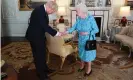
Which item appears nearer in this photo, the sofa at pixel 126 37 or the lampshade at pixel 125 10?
the sofa at pixel 126 37

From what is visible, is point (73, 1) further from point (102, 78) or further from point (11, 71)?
point (11, 71)

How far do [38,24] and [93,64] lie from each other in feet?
6.33

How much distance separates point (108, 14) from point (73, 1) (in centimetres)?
136

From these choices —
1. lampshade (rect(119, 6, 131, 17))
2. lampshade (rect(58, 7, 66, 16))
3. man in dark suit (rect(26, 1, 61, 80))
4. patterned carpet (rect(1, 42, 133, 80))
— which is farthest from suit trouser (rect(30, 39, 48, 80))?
lampshade (rect(119, 6, 131, 17))

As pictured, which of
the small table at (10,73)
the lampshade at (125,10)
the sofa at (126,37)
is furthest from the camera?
the lampshade at (125,10)

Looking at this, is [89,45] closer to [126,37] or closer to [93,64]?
[93,64]

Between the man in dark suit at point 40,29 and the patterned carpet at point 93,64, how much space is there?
0.62 m

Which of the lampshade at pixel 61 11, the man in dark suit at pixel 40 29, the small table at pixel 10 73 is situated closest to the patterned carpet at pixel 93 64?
the man in dark suit at pixel 40 29

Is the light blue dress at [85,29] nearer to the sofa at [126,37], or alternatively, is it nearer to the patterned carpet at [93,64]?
the patterned carpet at [93,64]

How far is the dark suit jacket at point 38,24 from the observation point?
2922mm

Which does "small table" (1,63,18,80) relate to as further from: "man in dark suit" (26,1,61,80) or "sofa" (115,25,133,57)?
"sofa" (115,25,133,57)

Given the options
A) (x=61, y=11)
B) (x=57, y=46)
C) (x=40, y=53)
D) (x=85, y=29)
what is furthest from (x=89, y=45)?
(x=61, y=11)

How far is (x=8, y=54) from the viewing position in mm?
4980

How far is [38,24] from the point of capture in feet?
9.78
